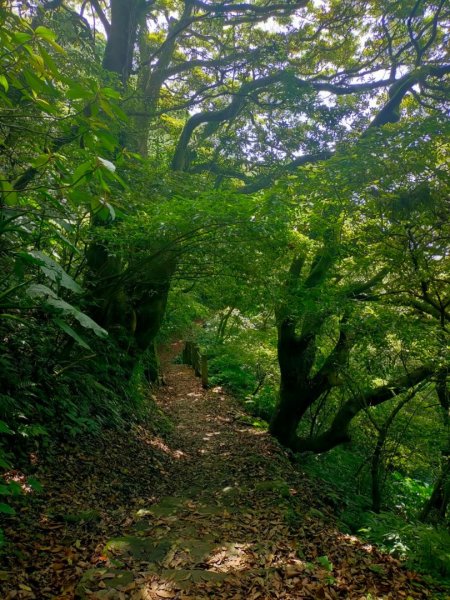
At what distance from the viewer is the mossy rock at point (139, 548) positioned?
338 centimetres

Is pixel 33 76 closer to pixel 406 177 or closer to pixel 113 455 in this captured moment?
pixel 113 455

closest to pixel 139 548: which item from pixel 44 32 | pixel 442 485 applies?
pixel 44 32

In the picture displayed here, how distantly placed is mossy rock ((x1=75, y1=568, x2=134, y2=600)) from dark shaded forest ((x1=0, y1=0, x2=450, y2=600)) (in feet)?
0.08

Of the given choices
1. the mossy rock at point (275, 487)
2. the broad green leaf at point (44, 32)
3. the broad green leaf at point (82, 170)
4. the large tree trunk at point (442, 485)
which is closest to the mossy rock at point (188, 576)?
the mossy rock at point (275, 487)

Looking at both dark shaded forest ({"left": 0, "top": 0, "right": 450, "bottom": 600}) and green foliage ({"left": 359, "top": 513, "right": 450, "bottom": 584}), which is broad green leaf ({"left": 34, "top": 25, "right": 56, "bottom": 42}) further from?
green foliage ({"left": 359, "top": 513, "right": 450, "bottom": 584})

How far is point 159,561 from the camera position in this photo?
3365 millimetres

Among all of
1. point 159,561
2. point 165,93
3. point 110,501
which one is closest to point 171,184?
point 110,501

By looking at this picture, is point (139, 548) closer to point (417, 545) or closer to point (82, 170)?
point (417, 545)

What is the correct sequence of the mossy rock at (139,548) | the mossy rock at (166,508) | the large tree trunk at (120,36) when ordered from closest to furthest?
the mossy rock at (139,548), the mossy rock at (166,508), the large tree trunk at (120,36)

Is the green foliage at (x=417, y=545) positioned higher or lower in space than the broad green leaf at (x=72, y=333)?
lower

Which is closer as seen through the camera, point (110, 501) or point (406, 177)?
point (110, 501)

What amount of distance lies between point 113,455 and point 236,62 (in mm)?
10966

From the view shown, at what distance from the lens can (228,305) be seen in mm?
→ 7535

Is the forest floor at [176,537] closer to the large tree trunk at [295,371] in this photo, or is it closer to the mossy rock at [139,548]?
the mossy rock at [139,548]
